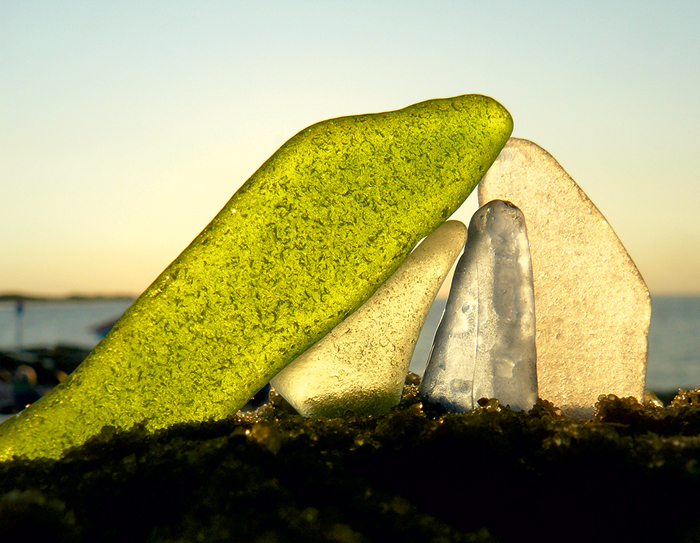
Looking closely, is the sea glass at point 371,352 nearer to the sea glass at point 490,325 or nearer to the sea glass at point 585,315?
the sea glass at point 490,325

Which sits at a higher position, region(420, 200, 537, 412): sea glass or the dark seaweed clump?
region(420, 200, 537, 412): sea glass

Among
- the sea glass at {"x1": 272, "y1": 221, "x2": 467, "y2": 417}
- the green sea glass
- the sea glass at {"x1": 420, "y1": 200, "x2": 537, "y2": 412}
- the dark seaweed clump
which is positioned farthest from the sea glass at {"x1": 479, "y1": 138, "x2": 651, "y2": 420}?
the dark seaweed clump

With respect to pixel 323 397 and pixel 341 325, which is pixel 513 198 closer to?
pixel 341 325

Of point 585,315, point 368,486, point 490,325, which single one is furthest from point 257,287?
point 585,315

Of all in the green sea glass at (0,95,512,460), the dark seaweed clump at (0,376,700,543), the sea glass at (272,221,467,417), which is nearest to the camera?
the dark seaweed clump at (0,376,700,543)

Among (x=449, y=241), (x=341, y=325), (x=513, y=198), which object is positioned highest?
(x=513, y=198)

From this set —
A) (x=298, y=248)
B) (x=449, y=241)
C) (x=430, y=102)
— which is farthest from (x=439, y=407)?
(x=430, y=102)

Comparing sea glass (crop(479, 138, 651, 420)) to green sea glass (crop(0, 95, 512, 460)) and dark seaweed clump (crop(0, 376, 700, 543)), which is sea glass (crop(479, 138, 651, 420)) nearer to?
green sea glass (crop(0, 95, 512, 460))

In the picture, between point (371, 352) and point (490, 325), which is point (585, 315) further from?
point (371, 352)
